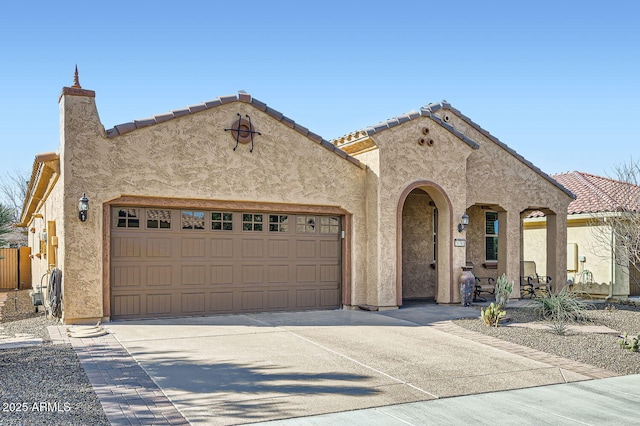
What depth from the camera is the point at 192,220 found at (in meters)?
12.9

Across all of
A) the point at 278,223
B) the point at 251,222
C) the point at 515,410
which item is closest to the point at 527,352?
the point at 515,410

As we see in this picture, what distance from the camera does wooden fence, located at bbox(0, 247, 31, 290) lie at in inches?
1014

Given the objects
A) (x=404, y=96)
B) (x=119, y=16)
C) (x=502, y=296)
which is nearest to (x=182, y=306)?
(x=119, y=16)

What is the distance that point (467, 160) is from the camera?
55.4ft

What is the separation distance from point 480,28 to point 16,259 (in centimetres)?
2226

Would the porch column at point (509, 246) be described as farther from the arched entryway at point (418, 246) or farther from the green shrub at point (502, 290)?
the green shrub at point (502, 290)

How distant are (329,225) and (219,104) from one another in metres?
4.10

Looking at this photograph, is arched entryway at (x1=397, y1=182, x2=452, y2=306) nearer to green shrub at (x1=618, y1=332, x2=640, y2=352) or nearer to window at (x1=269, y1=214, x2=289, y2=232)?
window at (x1=269, y1=214, x2=289, y2=232)

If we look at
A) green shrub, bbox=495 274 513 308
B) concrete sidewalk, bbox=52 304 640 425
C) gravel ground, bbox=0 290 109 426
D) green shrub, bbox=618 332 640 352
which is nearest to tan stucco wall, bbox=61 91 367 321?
concrete sidewalk, bbox=52 304 640 425

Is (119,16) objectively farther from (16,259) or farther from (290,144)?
(16,259)

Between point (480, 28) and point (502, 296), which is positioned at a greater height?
point (480, 28)

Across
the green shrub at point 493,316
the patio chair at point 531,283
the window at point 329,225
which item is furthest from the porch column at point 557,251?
the window at point 329,225

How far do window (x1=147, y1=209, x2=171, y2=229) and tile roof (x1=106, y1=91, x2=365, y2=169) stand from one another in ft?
6.02

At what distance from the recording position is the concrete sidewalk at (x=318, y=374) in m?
6.26
